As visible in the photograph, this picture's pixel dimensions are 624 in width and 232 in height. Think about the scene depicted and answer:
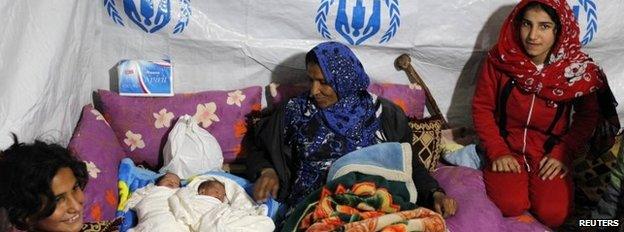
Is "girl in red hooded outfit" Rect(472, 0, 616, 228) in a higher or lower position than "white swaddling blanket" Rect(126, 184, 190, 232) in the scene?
higher

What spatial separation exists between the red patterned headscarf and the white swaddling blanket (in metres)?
1.46

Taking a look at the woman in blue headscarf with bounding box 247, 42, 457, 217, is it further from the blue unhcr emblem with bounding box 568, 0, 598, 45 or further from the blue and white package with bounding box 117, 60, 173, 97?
the blue unhcr emblem with bounding box 568, 0, 598, 45

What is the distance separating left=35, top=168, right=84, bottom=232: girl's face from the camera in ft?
5.23

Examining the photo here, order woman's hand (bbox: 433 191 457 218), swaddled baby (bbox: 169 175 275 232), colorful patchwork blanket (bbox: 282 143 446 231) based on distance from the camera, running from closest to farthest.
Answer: colorful patchwork blanket (bbox: 282 143 446 231) → swaddled baby (bbox: 169 175 275 232) → woman's hand (bbox: 433 191 457 218)

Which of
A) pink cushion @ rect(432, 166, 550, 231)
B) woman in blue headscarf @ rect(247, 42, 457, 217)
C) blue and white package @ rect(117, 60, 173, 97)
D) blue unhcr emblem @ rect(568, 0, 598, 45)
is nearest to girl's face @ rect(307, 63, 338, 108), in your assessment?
woman in blue headscarf @ rect(247, 42, 457, 217)

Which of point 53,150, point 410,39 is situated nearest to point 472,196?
point 410,39

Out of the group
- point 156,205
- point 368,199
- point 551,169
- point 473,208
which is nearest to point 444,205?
point 473,208

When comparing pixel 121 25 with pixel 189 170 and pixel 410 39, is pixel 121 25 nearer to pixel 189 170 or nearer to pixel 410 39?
pixel 189 170

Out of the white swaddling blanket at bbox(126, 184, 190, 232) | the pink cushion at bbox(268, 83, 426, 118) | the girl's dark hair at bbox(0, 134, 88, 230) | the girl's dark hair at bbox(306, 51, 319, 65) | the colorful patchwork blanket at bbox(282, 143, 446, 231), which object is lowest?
the white swaddling blanket at bbox(126, 184, 190, 232)

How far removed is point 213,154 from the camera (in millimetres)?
2559

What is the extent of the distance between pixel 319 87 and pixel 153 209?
0.74 m

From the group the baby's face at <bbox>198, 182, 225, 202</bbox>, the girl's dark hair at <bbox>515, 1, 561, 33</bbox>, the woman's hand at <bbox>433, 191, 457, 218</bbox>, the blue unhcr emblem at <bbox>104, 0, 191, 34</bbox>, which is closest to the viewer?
the woman's hand at <bbox>433, 191, 457, 218</bbox>

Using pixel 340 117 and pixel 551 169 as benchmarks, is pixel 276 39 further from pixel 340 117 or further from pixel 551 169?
pixel 551 169

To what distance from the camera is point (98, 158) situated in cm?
230
